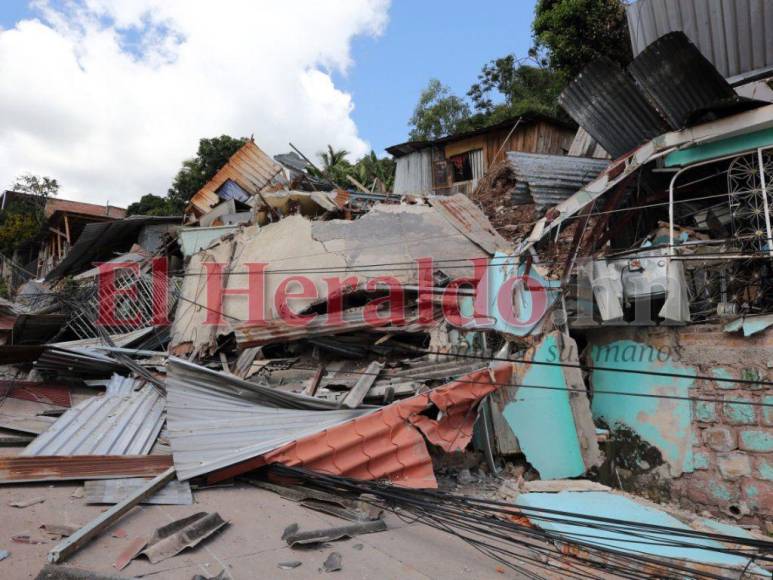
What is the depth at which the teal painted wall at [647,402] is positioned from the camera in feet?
21.2

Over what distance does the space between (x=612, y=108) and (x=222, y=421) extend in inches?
261

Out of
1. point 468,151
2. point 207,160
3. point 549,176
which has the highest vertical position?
point 207,160

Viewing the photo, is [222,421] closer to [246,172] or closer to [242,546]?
[242,546]

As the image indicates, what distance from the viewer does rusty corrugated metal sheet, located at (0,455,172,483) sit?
211 inches

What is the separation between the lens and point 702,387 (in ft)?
20.7

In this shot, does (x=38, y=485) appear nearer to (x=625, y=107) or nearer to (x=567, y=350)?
(x=567, y=350)

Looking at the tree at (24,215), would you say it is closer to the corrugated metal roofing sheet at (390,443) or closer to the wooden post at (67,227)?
the wooden post at (67,227)

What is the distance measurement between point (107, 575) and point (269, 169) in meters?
14.4

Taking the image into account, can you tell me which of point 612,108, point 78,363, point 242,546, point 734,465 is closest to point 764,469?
point 734,465

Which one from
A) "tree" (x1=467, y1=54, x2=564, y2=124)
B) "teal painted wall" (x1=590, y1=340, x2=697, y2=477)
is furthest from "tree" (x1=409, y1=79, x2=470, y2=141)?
"teal painted wall" (x1=590, y1=340, x2=697, y2=477)

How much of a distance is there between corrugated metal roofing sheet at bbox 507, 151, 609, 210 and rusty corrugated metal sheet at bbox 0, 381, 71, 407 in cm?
858

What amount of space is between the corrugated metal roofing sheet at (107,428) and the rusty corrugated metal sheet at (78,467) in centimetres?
26

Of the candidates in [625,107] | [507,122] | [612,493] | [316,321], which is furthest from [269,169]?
[612,493]

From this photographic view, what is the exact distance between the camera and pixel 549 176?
31.2ft
